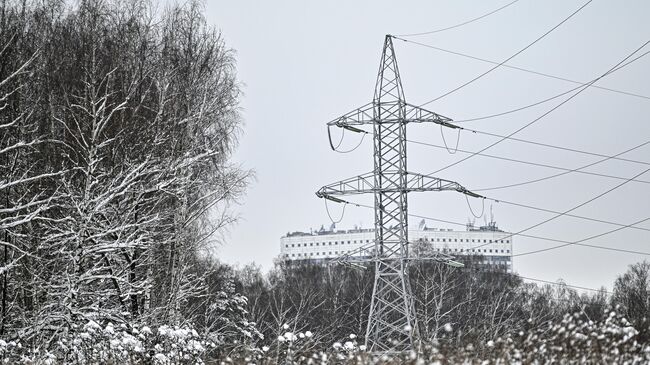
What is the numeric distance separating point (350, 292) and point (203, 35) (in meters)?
40.7

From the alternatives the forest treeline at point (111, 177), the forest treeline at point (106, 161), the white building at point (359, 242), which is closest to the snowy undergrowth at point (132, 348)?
the forest treeline at point (111, 177)

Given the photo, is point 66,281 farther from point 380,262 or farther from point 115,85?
point 380,262

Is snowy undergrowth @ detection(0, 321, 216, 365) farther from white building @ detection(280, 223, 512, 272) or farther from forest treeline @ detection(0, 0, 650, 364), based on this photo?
white building @ detection(280, 223, 512, 272)

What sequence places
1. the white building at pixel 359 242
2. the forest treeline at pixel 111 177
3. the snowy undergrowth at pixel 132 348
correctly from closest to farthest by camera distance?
1. the snowy undergrowth at pixel 132 348
2. the forest treeline at pixel 111 177
3. the white building at pixel 359 242

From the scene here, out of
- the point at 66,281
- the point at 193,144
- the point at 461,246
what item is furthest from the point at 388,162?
the point at 461,246

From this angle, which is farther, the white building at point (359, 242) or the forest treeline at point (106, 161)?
the white building at point (359, 242)

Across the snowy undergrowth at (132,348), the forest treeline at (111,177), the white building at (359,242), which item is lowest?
the snowy undergrowth at (132,348)

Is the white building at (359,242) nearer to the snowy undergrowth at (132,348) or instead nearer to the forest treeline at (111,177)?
the forest treeline at (111,177)

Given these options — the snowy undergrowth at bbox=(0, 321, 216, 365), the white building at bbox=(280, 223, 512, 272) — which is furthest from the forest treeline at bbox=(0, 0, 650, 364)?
the white building at bbox=(280, 223, 512, 272)

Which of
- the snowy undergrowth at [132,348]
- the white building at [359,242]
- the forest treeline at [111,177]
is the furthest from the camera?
the white building at [359,242]

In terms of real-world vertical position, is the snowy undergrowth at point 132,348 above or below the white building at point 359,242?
below

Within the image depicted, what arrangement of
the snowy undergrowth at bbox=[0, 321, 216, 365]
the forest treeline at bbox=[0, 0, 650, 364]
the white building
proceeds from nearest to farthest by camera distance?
1. the snowy undergrowth at bbox=[0, 321, 216, 365]
2. the forest treeline at bbox=[0, 0, 650, 364]
3. the white building

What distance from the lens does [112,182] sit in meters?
16.7

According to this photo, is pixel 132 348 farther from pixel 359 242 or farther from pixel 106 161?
pixel 359 242
